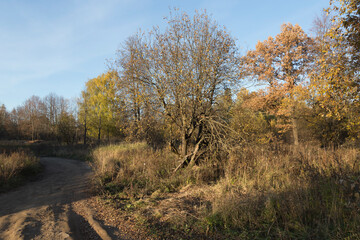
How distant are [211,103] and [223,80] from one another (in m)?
1.09

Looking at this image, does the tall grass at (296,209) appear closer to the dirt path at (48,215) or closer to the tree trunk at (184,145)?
the dirt path at (48,215)

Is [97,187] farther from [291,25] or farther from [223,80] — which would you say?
[291,25]

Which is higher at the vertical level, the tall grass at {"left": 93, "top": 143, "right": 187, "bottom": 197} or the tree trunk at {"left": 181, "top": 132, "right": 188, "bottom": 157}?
the tree trunk at {"left": 181, "top": 132, "right": 188, "bottom": 157}

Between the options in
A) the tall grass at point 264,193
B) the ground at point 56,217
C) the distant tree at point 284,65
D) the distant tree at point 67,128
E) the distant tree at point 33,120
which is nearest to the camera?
the tall grass at point 264,193

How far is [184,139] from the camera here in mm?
8922

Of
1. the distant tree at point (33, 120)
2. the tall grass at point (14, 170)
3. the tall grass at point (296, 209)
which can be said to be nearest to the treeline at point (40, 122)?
the distant tree at point (33, 120)

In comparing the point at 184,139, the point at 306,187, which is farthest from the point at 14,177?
the point at 306,187

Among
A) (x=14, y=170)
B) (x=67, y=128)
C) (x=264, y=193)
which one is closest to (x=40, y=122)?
(x=67, y=128)

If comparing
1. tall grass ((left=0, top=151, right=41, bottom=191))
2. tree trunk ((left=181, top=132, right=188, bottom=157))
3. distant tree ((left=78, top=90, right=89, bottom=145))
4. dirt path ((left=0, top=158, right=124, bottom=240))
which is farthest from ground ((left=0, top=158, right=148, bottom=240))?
distant tree ((left=78, top=90, right=89, bottom=145))

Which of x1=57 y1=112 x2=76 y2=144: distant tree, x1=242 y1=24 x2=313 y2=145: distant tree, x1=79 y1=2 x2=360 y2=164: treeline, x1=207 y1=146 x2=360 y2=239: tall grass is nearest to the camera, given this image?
x1=207 y1=146 x2=360 y2=239: tall grass

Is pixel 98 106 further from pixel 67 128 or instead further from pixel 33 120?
pixel 33 120

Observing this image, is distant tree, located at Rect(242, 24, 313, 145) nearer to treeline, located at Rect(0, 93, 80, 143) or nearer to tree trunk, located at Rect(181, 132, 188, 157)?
tree trunk, located at Rect(181, 132, 188, 157)

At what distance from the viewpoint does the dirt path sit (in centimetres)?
421

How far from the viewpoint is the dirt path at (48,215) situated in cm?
421
